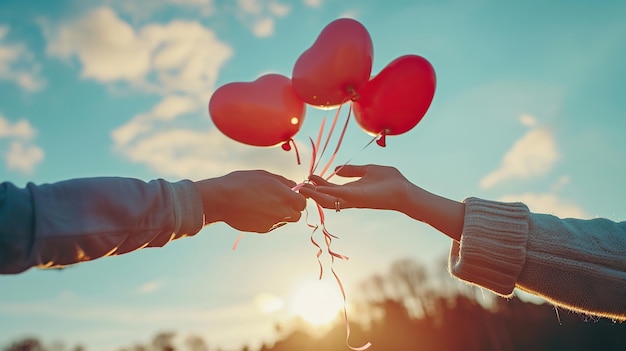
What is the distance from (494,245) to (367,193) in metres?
0.63

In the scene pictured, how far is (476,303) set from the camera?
35.0 m

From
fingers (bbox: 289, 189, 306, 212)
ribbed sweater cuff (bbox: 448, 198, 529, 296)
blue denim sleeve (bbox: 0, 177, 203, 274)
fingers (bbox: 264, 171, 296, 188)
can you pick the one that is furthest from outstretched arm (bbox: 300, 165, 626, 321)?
blue denim sleeve (bbox: 0, 177, 203, 274)

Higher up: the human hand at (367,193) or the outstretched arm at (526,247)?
the human hand at (367,193)

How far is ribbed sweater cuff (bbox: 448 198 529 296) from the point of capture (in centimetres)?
219

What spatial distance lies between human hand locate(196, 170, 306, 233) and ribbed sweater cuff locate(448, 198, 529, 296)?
32.5 inches

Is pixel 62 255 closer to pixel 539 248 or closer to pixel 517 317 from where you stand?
pixel 539 248

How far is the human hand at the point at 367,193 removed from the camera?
245cm

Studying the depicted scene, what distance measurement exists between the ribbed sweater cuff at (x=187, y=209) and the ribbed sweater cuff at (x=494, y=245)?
1.20m

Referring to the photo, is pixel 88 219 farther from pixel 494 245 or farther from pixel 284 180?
pixel 494 245

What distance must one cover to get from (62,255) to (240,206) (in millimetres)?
829

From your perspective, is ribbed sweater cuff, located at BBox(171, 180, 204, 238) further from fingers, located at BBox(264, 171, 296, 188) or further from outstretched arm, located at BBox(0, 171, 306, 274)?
fingers, located at BBox(264, 171, 296, 188)

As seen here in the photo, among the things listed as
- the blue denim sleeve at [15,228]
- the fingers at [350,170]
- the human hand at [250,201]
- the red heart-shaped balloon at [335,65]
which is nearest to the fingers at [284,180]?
the human hand at [250,201]

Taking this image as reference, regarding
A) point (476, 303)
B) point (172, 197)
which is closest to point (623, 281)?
point (172, 197)

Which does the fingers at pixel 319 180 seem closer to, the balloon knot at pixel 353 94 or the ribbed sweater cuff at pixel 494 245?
the balloon knot at pixel 353 94
